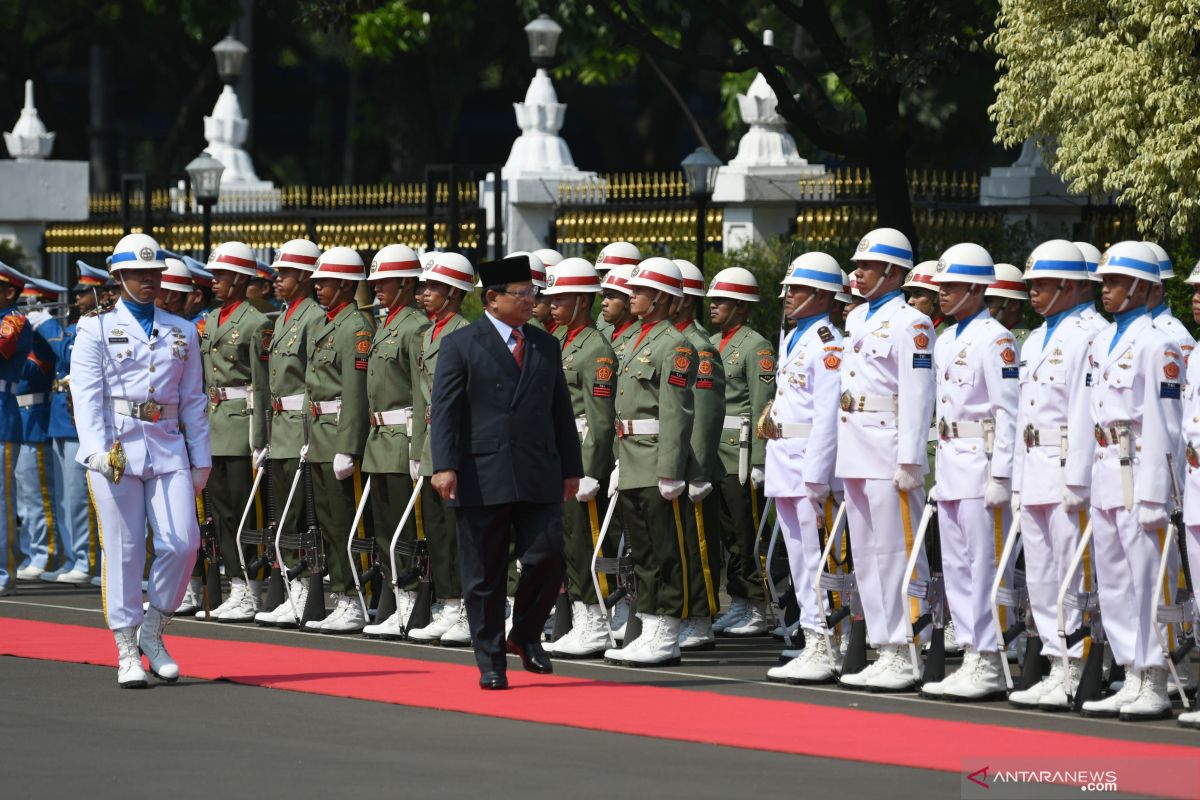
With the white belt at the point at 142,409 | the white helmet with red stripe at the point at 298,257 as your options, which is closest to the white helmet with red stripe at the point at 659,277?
the white helmet with red stripe at the point at 298,257

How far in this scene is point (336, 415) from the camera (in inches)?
572

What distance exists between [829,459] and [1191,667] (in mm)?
2117

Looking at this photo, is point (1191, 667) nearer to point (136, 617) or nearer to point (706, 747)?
point (706, 747)

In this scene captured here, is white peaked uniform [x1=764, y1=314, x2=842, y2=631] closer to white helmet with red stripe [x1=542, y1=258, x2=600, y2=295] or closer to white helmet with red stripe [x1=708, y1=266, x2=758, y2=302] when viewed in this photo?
white helmet with red stripe [x1=542, y1=258, x2=600, y2=295]

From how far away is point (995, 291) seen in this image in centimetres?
1348

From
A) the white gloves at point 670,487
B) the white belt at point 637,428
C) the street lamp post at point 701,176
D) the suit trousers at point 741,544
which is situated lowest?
the suit trousers at point 741,544

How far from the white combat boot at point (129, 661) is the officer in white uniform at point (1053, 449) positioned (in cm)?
425

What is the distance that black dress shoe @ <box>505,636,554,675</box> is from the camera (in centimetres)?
1231

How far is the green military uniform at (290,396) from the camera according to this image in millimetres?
Answer: 14836

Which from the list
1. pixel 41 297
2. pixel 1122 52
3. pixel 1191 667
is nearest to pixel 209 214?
pixel 41 297

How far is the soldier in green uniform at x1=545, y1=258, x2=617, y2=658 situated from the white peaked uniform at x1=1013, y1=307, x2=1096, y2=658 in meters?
2.76

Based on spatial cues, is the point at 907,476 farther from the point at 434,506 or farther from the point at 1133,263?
the point at 434,506

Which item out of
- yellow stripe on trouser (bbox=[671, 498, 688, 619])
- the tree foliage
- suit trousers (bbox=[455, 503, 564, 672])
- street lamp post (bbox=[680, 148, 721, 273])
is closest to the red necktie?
suit trousers (bbox=[455, 503, 564, 672])

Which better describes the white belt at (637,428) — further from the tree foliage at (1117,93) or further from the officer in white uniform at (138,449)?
the tree foliage at (1117,93)
